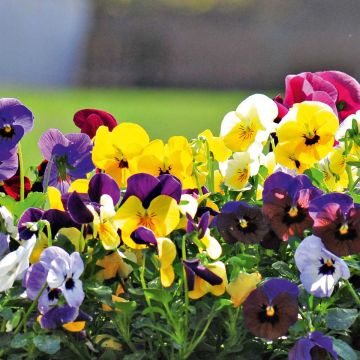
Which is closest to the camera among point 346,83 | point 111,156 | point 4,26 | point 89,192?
point 89,192

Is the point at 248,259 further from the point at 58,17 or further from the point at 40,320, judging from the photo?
the point at 58,17

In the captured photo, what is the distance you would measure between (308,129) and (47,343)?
20.9 inches

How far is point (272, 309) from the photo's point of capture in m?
1.44

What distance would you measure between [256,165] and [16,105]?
388 mm

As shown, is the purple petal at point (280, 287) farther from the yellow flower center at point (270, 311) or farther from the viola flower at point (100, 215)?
the viola flower at point (100, 215)

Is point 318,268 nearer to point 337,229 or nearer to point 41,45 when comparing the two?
point 337,229

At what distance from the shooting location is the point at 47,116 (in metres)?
13.6

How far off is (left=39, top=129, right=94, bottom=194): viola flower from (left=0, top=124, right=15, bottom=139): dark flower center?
0.05 metres

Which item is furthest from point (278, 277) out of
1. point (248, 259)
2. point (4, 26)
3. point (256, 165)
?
point (4, 26)

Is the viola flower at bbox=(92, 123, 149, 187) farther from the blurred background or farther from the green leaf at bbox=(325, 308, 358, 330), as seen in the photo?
the blurred background

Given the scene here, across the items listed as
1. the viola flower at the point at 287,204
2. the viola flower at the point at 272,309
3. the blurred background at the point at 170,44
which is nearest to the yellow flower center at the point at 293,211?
the viola flower at the point at 287,204

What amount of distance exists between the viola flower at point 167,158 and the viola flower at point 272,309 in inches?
10.4

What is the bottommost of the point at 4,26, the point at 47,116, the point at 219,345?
the point at 4,26

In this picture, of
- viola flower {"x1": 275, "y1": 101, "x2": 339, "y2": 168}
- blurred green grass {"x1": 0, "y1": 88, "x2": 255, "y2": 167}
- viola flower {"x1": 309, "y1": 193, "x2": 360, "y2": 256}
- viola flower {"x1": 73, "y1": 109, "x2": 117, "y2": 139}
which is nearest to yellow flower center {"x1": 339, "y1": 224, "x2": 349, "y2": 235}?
viola flower {"x1": 309, "y1": 193, "x2": 360, "y2": 256}
